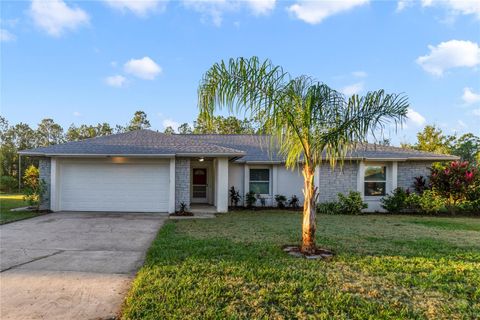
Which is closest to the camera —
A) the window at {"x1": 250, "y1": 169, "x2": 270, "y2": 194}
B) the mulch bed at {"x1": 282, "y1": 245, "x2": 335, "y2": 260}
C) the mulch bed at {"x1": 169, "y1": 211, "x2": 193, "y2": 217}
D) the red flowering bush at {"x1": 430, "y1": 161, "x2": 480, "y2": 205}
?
the mulch bed at {"x1": 282, "y1": 245, "x2": 335, "y2": 260}

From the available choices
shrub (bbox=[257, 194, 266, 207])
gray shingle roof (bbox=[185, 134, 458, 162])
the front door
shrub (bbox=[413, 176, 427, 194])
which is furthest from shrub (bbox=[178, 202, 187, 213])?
shrub (bbox=[413, 176, 427, 194])

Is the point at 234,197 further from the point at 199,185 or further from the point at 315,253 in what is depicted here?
the point at 315,253

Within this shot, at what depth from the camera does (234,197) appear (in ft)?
45.3

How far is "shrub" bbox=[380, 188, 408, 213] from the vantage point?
12.8 metres

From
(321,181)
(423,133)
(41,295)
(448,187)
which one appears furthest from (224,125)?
(41,295)

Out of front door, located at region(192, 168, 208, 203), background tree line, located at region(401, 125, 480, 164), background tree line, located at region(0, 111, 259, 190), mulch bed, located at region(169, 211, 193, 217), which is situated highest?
background tree line, located at region(0, 111, 259, 190)

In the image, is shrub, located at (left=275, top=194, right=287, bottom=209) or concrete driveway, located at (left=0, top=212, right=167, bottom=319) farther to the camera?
shrub, located at (left=275, top=194, right=287, bottom=209)

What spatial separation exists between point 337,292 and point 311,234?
183cm

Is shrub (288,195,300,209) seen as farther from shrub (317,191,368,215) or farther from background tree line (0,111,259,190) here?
background tree line (0,111,259,190)

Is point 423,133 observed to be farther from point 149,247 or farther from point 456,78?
point 149,247

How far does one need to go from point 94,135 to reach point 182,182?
35530 millimetres

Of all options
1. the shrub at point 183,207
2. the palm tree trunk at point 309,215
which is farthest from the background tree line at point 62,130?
the palm tree trunk at point 309,215

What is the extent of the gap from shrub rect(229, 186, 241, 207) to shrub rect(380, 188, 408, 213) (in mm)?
6818

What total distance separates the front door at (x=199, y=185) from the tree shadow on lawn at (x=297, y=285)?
9.99m
